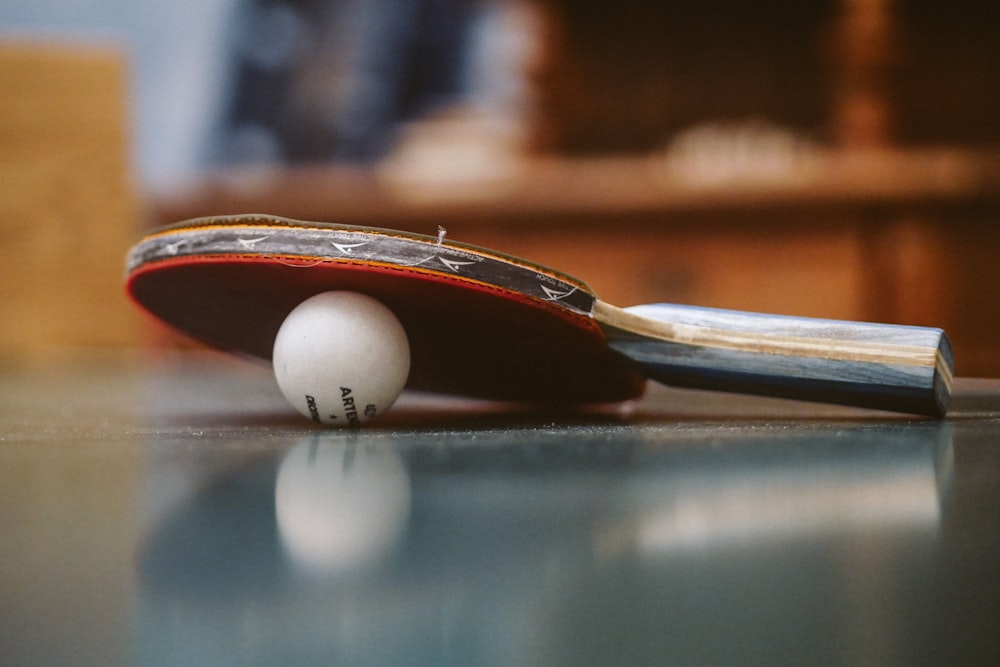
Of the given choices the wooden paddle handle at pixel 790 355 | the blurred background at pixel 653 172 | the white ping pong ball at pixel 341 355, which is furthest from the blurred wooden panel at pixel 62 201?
the wooden paddle handle at pixel 790 355

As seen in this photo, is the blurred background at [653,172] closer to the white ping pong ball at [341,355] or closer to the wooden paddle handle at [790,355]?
the wooden paddle handle at [790,355]

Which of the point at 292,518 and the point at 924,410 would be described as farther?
the point at 924,410

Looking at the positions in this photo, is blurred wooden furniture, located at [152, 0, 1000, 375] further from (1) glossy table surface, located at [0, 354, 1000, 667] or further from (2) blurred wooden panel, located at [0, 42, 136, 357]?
(1) glossy table surface, located at [0, 354, 1000, 667]

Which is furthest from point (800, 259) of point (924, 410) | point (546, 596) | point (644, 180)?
point (546, 596)

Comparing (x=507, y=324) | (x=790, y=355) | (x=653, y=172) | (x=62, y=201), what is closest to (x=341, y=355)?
(x=507, y=324)

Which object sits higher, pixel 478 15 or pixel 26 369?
pixel 478 15

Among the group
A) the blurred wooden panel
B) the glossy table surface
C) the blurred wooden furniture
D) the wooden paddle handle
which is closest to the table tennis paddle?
the wooden paddle handle

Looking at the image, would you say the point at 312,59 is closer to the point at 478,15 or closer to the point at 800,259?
the point at 478,15
